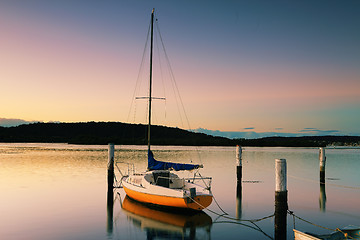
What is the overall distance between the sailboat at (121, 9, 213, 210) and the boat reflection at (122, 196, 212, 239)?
505 mm

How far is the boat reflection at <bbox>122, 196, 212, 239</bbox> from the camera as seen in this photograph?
14.2 metres

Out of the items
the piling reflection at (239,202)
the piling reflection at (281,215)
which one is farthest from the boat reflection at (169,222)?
the piling reflection at (281,215)

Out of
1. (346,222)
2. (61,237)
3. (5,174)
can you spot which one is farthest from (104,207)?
(5,174)

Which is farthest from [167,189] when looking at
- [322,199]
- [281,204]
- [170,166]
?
[322,199]

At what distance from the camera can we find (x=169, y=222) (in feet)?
52.2

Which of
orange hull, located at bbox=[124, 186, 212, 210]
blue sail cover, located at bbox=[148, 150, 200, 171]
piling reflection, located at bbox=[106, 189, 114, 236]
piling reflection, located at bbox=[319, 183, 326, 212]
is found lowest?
piling reflection, located at bbox=[106, 189, 114, 236]

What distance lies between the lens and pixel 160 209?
1809 centimetres

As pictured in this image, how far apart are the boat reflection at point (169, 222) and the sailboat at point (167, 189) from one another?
0.50 metres

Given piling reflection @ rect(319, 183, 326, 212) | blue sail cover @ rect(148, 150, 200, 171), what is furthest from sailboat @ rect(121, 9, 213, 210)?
piling reflection @ rect(319, 183, 326, 212)

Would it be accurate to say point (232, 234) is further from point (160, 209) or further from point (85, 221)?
point (85, 221)

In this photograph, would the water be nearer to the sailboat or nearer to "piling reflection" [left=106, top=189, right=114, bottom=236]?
"piling reflection" [left=106, top=189, right=114, bottom=236]

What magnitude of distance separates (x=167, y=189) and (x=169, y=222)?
1.73m

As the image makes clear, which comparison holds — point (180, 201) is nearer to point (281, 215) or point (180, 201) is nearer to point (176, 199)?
point (176, 199)

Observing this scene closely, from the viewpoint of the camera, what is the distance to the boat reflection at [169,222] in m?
14.2
